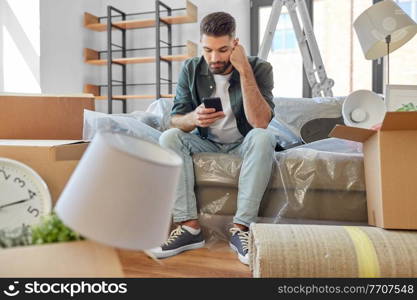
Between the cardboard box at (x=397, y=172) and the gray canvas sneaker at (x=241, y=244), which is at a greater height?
the cardboard box at (x=397, y=172)

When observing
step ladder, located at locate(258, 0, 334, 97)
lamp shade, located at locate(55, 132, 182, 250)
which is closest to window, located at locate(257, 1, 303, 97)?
step ladder, located at locate(258, 0, 334, 97)

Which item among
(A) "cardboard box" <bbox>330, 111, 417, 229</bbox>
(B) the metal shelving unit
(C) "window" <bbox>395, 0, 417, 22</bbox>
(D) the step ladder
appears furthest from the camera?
(B) the metal shelving unit

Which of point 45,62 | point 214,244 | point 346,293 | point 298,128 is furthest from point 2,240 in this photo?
point 45,62

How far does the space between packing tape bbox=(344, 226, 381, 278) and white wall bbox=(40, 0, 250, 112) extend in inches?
107

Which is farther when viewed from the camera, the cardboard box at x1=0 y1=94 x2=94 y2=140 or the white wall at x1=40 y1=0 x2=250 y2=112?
the white wall at x1=40 y1=0 x2=250 y2=112

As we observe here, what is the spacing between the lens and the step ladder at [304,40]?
1981 mm

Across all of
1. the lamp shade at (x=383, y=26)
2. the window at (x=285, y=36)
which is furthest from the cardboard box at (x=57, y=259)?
the window at (x=285, y=36)

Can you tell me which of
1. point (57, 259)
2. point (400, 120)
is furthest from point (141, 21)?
point (57, 259)

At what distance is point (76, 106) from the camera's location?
1.26 metres

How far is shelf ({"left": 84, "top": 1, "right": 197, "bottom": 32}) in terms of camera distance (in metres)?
3.42

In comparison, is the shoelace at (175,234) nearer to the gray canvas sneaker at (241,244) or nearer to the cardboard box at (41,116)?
the gray canvas sneaker at (241,244)

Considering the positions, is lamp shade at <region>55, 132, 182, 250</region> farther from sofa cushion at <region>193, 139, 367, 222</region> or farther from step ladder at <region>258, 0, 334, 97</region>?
step ladder at <region>258, 0, 334, 97</region>

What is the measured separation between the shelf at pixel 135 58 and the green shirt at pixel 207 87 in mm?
1917

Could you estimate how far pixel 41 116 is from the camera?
1203 mm
